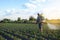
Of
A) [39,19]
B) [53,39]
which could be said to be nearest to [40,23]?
[39,19]

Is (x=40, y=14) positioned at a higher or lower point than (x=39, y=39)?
higher

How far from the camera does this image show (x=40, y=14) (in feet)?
44.2

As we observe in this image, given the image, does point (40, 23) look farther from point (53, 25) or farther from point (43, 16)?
point (53, 25)

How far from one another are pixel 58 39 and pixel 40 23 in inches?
132

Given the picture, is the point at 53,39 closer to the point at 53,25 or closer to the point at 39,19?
the point at 53,25

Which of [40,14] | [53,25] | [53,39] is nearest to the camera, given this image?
[53,25]

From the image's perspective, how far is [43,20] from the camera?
13.5 metres

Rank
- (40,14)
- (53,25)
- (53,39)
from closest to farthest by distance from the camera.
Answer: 1. (53,25)
2. (53,39)
3. (40,14)

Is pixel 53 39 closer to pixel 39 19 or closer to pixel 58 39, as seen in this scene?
pixel 58 39

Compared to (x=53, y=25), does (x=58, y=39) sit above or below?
below

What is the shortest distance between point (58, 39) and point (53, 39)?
1.56ft

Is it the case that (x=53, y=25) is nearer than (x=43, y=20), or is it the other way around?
(x=53, y=25)

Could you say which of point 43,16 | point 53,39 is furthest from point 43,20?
point 53,39

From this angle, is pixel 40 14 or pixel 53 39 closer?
pixel 53 39
